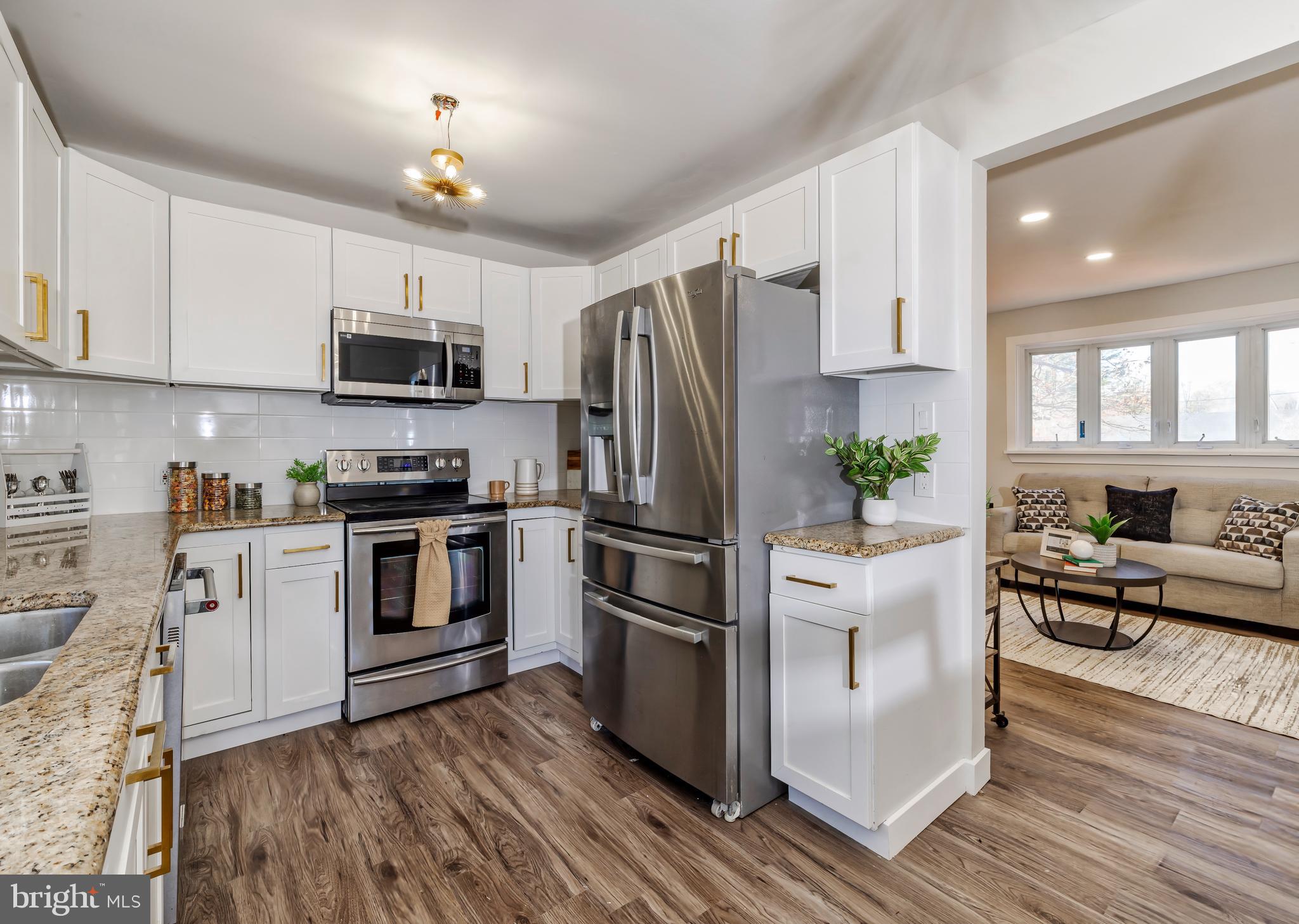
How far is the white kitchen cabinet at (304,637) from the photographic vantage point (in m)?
2.56

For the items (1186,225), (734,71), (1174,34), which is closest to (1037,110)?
(1174,34)

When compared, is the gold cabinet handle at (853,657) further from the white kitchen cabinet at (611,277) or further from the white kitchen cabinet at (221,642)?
the white kitchen cabinet at (221,642)

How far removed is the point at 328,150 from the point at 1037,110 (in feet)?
9.23

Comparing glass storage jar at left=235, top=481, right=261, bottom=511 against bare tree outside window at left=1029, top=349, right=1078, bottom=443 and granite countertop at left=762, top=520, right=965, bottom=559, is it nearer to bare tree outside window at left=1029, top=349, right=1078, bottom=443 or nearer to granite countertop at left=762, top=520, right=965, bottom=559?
granite countertop at left=762, top=520, right=965, bottom=559

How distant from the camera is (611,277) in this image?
3318mm

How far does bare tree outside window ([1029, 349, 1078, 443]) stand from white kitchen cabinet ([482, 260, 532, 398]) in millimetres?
5099

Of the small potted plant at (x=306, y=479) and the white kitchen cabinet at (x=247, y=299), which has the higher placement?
the white kitchen cabinet at (x=247, y=299)

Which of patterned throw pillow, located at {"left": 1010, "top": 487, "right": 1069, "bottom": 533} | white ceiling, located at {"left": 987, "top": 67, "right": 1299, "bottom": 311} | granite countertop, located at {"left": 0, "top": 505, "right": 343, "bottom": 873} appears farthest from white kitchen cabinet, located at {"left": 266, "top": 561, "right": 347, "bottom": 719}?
patterned throw pillow, located at {"left": 1010, "top": 487, "right": 1069, "bottom": 533}

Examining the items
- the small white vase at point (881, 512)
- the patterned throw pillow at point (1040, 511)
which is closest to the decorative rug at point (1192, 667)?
the patterned throw pillow at point (1040, 511)

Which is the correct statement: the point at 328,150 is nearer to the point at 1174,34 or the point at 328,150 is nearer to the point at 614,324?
the point at 614,324

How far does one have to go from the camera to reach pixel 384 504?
9.79 ft

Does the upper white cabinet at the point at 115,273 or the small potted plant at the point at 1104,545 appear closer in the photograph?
the upper white cabinet at the point at 115,273

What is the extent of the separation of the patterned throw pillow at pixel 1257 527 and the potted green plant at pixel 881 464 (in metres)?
3.49

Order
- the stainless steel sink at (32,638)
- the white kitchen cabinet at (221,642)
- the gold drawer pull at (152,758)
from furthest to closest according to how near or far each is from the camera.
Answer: the white kitchen cabinet at (221,642) < the stainless steel sink at (32,638) < the gold drawer pull at (152,758)
